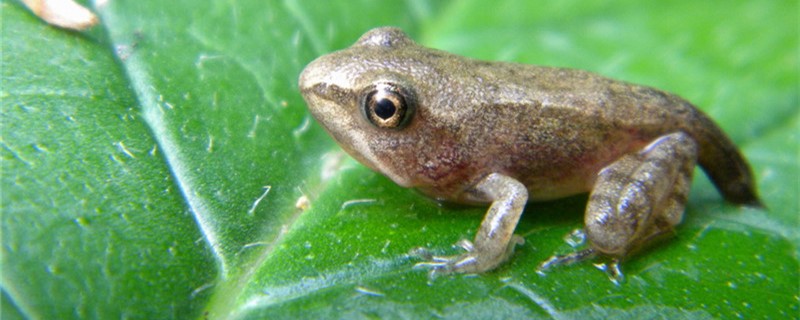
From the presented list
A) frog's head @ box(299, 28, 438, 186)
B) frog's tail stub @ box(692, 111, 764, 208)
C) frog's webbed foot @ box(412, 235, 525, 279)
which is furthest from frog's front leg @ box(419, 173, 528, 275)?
frog's tail stub @ box(692, 111, 764, 208)

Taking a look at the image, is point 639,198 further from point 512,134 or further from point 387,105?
point 387,105

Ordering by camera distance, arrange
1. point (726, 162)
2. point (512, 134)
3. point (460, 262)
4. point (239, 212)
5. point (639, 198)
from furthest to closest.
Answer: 1. point (726, 162)
2. point (512, 134)
3. point (639, 198)
4. point (460, 262)
5. point (239, 212)

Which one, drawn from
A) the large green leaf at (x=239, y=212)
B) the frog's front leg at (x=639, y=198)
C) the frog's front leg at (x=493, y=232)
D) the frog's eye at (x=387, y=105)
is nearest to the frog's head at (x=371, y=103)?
the frog's eye at (x=387, y=105)

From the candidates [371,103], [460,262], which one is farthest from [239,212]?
[460,262]

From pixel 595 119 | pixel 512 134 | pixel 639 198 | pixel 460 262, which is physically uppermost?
pixel 595 119

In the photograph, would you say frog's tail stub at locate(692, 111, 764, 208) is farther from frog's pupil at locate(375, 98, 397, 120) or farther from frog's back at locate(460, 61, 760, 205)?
frog's pupil at locate(375, 98, 397, 120)

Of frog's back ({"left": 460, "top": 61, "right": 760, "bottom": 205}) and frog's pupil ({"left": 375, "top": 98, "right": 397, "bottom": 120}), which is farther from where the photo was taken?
frog's back ({"left": 460, "top": 61, "right": 760, "bottom": 205})
